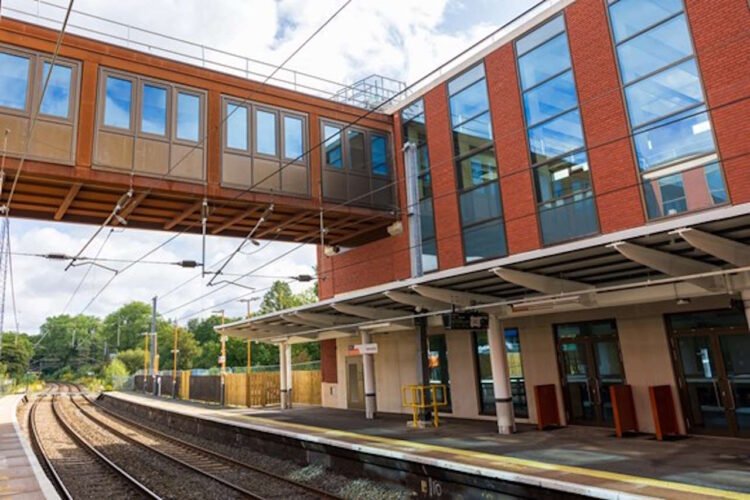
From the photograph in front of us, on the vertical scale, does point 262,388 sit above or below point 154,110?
below

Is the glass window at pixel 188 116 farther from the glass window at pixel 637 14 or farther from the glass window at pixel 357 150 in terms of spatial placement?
the glass window at pixel 637 14

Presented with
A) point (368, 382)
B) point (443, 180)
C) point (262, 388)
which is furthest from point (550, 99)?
point (262, 388)

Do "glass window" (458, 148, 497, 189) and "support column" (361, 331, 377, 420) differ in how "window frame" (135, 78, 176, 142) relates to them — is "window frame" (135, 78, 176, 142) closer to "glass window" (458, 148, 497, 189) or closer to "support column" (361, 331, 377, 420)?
"support column" (361, 331, 377, 420)

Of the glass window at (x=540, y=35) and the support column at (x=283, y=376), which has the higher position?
the glass window at (x=540, y=35)

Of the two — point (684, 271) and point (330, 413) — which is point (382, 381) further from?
point (684, 271)

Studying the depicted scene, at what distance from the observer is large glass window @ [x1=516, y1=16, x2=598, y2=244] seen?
46.3 ft

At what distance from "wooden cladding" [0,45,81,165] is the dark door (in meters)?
13.8

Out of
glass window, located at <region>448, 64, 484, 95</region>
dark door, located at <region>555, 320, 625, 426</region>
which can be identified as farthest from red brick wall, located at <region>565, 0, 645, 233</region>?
glass window, located at <region>448, 64, 484, 95</region>

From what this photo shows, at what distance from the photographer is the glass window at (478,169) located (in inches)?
653

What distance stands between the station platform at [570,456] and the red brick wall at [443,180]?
18.2 ft

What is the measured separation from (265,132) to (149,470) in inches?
413

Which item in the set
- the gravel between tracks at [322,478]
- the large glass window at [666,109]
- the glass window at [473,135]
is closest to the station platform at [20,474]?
the gravel between tracks at [322,478]

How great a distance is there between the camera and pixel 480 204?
16.8 m

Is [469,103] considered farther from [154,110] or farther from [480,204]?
[154,110]
